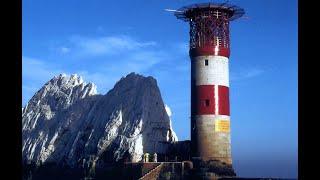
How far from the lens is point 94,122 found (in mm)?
88750

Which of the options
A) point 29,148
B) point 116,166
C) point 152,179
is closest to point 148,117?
point 116,166

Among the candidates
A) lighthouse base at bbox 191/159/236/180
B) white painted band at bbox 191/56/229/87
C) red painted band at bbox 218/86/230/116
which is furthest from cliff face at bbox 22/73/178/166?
white painted band at bbox 191/56/229/87

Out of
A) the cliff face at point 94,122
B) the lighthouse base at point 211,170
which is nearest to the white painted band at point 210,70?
the lighthouse base at point 211,170

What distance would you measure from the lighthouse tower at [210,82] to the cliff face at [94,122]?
13.0 metres

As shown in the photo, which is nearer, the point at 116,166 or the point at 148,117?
the point at 116,166

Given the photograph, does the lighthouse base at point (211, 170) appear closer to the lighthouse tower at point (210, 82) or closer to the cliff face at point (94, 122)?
the lighthouse tower at point (210, 82)

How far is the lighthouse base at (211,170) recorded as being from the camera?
64600 millimetres

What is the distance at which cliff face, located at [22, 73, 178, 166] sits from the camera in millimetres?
79250

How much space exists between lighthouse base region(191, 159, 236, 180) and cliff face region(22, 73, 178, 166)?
12.3 metres

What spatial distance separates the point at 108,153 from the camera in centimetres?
7969

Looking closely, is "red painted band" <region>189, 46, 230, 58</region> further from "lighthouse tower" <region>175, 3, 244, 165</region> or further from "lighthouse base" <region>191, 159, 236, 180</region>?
"lighthouse base" <region>191, 159, 236, 180</region>
